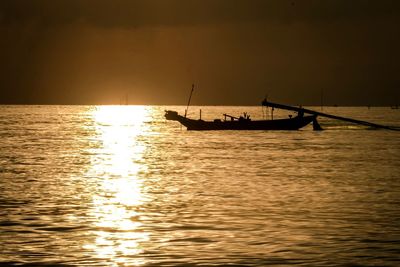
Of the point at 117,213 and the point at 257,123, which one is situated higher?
the point at 257,123

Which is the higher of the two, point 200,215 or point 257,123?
point 257,123

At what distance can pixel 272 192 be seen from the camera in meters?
35.4

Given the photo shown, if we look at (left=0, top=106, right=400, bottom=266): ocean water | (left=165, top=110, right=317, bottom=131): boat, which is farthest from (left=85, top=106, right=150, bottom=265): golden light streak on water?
(left=165, top=110, right=317, bottom=131): boat

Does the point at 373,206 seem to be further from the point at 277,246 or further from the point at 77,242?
the point at 77,242

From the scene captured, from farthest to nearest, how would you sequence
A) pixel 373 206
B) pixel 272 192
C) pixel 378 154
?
pixel 378 154 → pixel 272 192 → pixel 373 206

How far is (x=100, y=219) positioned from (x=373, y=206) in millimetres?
11436

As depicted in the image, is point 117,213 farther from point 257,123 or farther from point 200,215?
point 257,123

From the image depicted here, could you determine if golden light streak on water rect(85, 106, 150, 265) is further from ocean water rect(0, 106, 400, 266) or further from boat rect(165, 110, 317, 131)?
boat rect(165, 110, 317, 131)

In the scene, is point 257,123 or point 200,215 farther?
point 257,123

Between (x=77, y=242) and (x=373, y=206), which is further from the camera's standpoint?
(x=373, y=206)

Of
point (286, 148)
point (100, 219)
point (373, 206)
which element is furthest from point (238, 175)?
point (286, 148)

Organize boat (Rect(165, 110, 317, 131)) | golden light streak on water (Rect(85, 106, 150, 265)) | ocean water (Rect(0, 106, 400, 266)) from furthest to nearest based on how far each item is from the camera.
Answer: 1. boat (Rect(165, 110, 317, 131))
2. golden light streak on water (Rect(85, 106, 150, 265))
3. ocean water (Rect(0, 106, 400, 266))

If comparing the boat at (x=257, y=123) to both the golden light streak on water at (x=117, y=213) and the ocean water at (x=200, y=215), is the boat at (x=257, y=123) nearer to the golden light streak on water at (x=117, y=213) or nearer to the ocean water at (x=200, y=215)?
the ocean water at (x=200, y=215)

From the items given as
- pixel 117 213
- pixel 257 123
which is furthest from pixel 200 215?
pixel 257 123
